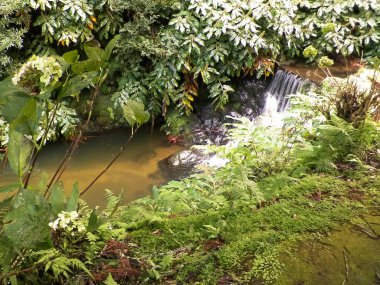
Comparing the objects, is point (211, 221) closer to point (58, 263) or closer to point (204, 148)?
point (58, 263)

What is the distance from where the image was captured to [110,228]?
2080 millimetres

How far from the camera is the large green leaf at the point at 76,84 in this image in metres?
1.42

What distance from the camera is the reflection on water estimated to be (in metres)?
5.79

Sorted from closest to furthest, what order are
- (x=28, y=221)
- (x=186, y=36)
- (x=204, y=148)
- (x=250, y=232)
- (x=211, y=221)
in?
(x=28, y=221)
(x=250, y=232)
(x=211, y=221)
(x=204, y=148)
(x=186, y=36)

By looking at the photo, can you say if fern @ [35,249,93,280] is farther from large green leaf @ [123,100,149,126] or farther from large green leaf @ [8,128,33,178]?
large green leaf @ [123,100,149,126]

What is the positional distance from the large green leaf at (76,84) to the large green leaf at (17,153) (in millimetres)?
240

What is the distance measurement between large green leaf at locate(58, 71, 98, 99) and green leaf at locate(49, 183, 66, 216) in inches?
15.3

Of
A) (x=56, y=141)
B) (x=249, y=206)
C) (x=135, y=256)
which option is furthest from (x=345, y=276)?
(x=56, y=141)

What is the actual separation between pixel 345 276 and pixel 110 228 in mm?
1210

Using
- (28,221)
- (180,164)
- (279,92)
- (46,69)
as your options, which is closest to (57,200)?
(28,221)

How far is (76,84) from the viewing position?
144 centimetres

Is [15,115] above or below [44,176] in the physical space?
above

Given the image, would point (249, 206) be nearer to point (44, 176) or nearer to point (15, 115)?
point (44, 176)

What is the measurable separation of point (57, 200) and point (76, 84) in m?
0.47
